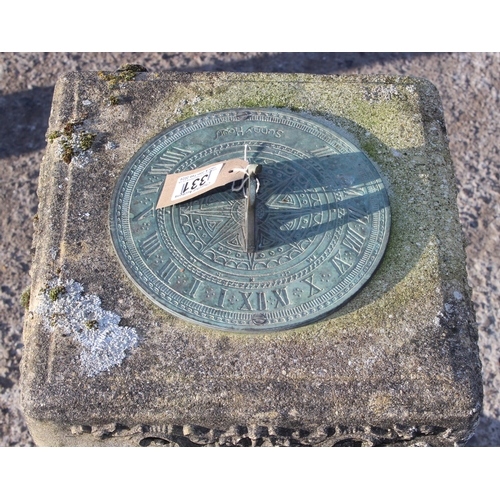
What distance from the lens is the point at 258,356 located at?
3021mm

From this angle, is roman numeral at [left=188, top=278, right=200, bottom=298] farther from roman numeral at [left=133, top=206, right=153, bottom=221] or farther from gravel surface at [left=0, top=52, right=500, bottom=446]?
gravel surface at [left=0, top=52, right=500, bottom=446]

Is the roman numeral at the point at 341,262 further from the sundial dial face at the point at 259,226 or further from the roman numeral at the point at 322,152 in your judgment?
the roman numeral at the point at 322,152

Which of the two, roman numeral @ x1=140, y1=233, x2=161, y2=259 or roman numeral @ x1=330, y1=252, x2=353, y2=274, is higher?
roman numeral @ x1=140, y1=233, x2=161, y2=259

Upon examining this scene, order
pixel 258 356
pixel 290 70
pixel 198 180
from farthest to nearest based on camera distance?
pixel 290 70 < pixel 198 180 < pixel 258 356

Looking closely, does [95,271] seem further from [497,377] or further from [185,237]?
[497,377]

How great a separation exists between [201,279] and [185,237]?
25 cm

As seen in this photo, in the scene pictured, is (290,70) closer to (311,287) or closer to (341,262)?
(341,262)

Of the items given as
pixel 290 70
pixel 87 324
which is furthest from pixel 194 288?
pixel 290 70

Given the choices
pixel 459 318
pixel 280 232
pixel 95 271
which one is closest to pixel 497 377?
pixel 459 318

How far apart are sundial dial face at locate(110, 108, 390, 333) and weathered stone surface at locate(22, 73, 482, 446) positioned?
85 millimetres

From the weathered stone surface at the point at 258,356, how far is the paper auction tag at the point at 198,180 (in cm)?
37

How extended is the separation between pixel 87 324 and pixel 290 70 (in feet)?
10.8

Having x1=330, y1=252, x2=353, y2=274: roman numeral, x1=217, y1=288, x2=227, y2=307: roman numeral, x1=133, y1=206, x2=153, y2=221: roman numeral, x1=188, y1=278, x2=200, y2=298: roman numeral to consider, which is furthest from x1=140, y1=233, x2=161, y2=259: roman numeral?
x1=330, y1=252, x2=353, y2=274: roman numeral

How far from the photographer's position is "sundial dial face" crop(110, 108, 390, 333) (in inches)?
122
